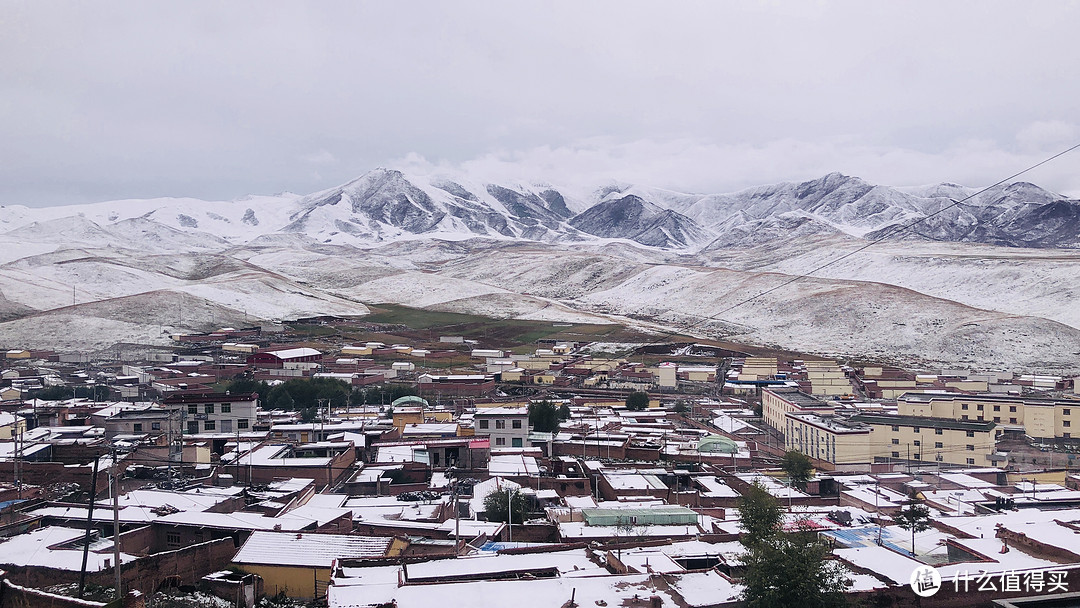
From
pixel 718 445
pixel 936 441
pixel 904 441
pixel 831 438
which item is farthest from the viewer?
pixel 904 441

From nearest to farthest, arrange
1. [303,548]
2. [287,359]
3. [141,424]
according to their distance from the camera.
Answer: [303,548], [141,424], [287,359]

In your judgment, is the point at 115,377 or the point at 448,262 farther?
the point at 448,262

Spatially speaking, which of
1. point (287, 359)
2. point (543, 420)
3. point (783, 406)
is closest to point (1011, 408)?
point (783, 406)

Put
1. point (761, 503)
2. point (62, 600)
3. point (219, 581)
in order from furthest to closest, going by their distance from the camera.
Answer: point (761, 503)
point (219, 581)
point (62, 600)

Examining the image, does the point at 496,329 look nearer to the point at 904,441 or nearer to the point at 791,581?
the point at 904,441

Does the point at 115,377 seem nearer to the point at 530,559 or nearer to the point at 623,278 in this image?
the point at 530,559

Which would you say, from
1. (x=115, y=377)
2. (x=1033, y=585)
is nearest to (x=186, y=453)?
(x=1033, y=585)

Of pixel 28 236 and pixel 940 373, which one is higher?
pixel 28 236
